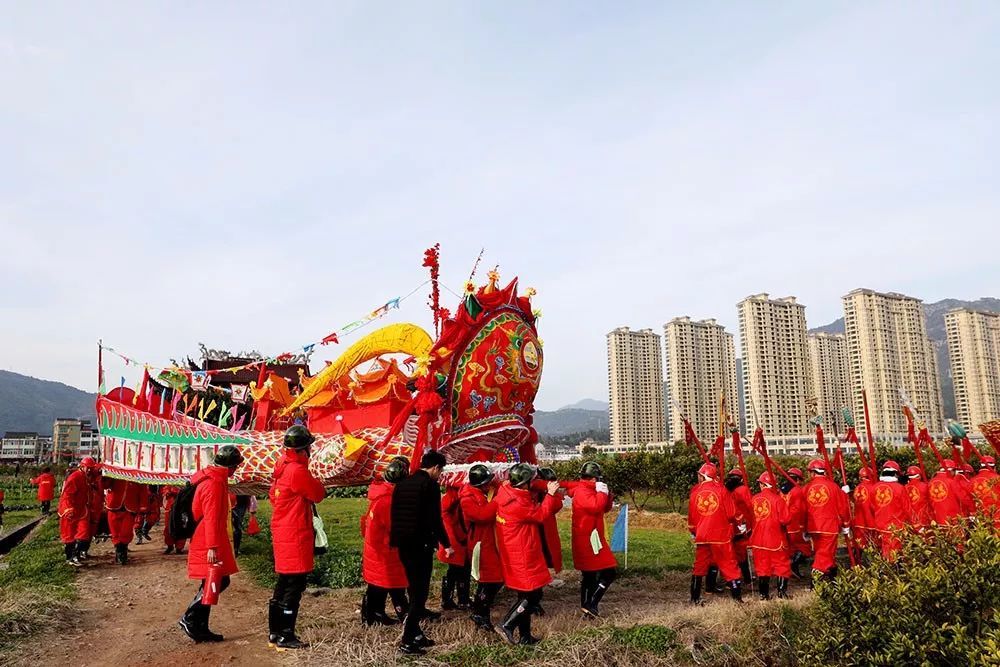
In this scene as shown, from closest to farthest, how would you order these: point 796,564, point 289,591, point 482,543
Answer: point 289,591, point 482,543, point 796,564

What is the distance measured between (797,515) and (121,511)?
10667 mm

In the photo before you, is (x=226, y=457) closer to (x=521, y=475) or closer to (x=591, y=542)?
(x=521, y=475)

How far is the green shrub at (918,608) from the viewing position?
3.65 meters

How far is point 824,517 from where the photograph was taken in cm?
838

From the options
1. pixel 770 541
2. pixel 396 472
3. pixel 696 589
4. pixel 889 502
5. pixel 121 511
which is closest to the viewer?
pixel 396 472

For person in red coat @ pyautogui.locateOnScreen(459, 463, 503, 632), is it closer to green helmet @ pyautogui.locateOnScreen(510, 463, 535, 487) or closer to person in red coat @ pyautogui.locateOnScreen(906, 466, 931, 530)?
green helmet @ pyautogui.locateOnScreen(510, 463, 535, 487)

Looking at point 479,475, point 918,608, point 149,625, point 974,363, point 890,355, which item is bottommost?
point 149,625

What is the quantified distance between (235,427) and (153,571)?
2479mm

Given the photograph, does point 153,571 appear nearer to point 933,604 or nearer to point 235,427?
point 235,427

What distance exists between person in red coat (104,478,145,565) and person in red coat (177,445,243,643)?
612 centimetres

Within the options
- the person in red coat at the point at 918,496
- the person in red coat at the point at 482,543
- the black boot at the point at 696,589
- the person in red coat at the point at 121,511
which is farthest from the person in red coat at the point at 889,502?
the person in red coat at the point at 121,511

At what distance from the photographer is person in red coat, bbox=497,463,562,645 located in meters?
5.82

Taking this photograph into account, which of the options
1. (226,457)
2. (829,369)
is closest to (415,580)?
(226,457)

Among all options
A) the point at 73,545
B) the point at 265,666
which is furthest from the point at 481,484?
the point at 73,545
